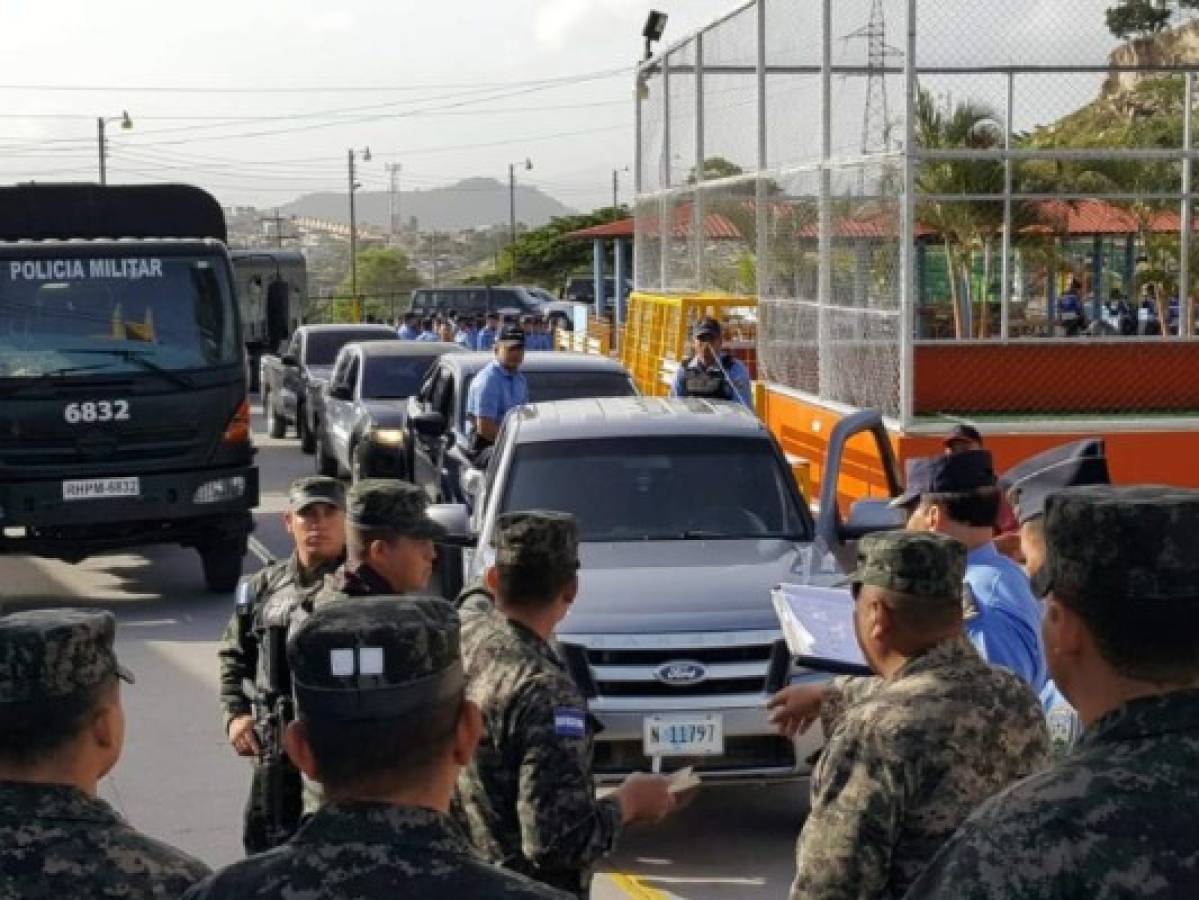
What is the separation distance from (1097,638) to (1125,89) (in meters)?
24.4

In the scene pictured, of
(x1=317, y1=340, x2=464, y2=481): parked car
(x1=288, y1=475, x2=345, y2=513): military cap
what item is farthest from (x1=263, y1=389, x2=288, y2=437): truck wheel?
(x1=288, y1=475, x2=345, y2=513): military cap

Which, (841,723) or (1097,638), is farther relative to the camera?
(841,723)

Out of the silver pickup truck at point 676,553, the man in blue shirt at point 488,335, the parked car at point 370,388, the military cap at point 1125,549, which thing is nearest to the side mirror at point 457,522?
the silver pickup truck at point 676,553

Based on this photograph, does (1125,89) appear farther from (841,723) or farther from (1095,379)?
(841,723)

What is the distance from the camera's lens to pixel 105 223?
13.9 m

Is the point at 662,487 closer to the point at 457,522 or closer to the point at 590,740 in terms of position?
the point at 457,522

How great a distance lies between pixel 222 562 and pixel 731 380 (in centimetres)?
409

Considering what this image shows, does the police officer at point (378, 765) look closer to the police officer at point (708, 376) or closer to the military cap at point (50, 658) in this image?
the military cap at point (50, 658)

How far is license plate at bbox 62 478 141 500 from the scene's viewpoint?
42.7 feet

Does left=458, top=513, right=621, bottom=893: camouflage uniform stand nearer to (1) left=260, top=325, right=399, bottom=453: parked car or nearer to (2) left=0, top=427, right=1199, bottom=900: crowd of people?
(2) left=0, top=427, right=1199, bottom=900: crowd of people

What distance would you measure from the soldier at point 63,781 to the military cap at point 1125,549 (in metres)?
1.42

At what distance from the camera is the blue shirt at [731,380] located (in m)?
14.4

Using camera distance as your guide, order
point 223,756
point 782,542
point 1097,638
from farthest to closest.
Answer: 1. point 223,756
2. point 782,542
3. point 1097,638

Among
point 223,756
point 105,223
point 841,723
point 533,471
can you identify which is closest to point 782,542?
point 533,471
